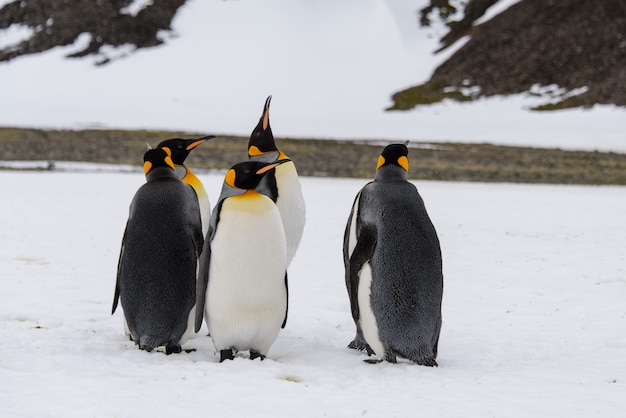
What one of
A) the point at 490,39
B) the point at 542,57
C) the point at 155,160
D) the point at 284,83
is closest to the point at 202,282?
the point at 155,160

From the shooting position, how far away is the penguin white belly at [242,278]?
4.61m

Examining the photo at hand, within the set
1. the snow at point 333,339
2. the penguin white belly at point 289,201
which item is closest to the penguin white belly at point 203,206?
the penguin white belly at point 289,201

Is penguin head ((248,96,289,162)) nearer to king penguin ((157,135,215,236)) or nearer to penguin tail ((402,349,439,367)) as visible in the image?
king penguin ((157,135,215,236))

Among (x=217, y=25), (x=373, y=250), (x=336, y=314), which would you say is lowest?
(x=336, y=314)

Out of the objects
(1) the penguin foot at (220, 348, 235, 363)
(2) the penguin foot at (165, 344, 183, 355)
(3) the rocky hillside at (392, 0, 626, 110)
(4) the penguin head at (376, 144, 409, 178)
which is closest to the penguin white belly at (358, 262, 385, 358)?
(4) the penguin head at (376, 144, 409, 178)

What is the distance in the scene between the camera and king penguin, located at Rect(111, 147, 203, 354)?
4.79m

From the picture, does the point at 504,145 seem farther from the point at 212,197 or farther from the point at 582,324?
the point at 582,324

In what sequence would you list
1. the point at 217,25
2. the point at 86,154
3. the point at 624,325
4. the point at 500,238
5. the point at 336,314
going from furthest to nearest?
→ the point at 217,25, the point at 86,154, the point at 500,238, the point at 336,314, the point at 624,325

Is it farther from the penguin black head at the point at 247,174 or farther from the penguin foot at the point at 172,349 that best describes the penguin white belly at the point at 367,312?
the penguin foot at the point at 172,349

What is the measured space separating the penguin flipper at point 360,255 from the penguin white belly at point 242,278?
1.57ft

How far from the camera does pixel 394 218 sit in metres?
4.72

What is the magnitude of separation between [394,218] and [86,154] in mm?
18007

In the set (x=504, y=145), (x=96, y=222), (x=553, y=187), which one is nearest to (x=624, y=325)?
(x=96, y=222)

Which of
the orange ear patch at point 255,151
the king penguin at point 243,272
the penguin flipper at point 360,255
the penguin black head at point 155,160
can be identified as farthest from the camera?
the orange ear patch at point 255,151
